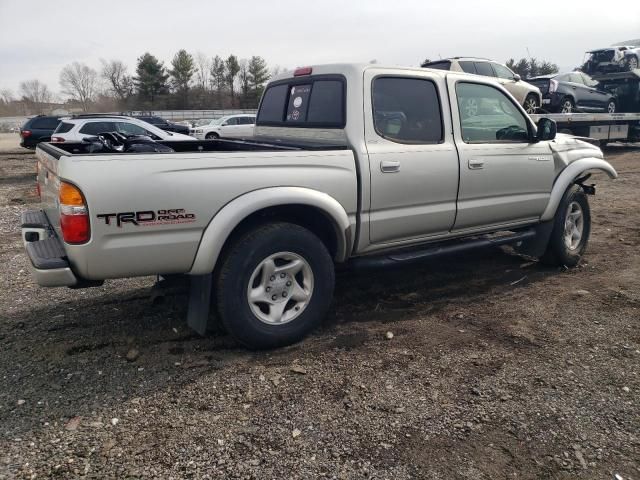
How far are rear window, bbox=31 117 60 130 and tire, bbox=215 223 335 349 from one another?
19.0m

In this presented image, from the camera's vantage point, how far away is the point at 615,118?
1538 cm

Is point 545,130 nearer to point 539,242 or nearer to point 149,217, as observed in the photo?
point 539,242

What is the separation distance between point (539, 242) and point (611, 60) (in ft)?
53.1

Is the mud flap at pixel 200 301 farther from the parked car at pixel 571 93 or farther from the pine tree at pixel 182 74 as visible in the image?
the pine tree at pixel 182 74

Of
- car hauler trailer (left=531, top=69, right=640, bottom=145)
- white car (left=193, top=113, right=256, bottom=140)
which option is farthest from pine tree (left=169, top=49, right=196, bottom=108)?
car hauler trailer (left=531, top=69, right=640, bottom=145)

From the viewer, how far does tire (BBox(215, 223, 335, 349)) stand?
3451 millimetres

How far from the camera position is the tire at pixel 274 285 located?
345 cm

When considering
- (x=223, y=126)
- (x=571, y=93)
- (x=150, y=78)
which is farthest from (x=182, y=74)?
(x=571, y=93)

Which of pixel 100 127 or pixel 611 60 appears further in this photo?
pixel 611 60

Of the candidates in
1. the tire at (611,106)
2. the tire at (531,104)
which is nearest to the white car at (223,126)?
the tire at (531,104)

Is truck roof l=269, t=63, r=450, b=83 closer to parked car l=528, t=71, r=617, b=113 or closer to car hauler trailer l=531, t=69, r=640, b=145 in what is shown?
car hauler trailer l=531, t=69, r=640, b=145

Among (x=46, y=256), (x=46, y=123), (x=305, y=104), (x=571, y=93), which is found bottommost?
(x=46, y=256)

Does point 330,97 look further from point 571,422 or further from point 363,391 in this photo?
point 571,422

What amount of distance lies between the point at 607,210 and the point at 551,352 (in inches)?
246
